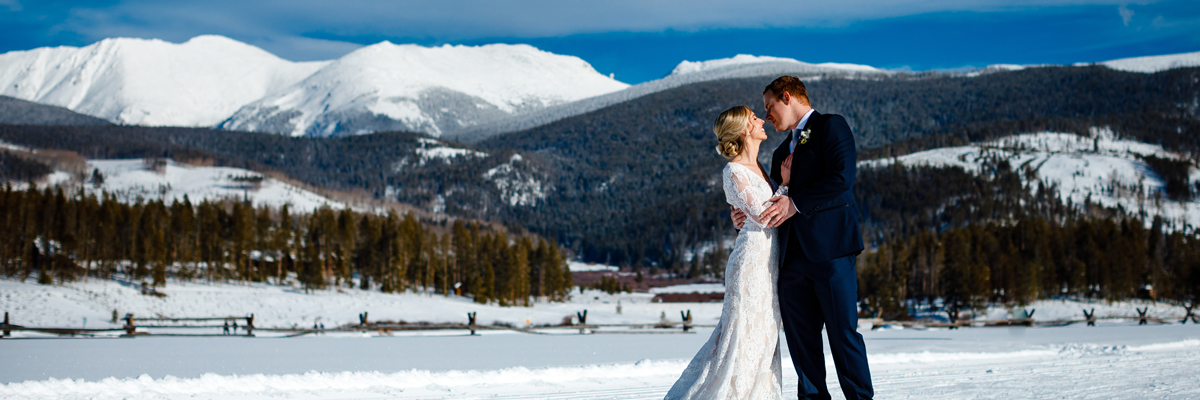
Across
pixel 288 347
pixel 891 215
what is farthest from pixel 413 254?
pixel 891 215

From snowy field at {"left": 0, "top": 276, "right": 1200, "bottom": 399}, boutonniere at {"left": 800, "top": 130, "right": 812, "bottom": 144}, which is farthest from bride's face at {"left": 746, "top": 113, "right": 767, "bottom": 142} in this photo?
snowy field at {"left": 0, "top": 276, "right": 1200, "bottom": 399}

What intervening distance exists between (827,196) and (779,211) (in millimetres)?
305

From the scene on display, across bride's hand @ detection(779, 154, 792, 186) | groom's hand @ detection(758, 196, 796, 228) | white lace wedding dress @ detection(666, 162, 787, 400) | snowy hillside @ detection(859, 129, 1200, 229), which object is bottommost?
white lace wedding dress @ detection(666, 162, 787, 400)

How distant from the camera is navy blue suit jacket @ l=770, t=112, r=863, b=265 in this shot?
4469 millimetres

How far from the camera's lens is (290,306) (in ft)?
194

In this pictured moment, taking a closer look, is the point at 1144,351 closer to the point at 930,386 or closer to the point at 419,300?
the point at 930,386

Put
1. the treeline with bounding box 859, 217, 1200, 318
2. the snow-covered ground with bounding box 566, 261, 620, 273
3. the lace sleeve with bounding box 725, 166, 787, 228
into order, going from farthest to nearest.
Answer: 1. the snow-covered ground with bounding box 566, 261, 620, 273
2. the treeline with bounding box 859, 217, 1200, 318
3. the lace sleeve with bounding box 725, 166, 787, 228

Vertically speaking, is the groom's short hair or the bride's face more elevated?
the groom's short hair

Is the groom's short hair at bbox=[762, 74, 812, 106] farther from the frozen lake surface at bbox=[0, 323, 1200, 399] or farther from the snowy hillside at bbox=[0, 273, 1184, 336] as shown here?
the snowy hillside at bbox=[0, 273, 1184, 336]

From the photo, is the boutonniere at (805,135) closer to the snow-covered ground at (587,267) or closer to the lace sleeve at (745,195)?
the lace sleeve at (745,195)

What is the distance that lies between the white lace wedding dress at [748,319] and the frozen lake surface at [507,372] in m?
2.32

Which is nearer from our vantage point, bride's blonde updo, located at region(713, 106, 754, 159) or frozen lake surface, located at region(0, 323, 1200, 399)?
bride's blonde updo, located at region(713, 106, 754, 159)

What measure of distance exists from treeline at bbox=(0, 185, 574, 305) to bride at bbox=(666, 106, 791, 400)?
6430cm

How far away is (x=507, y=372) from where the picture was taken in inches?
372
